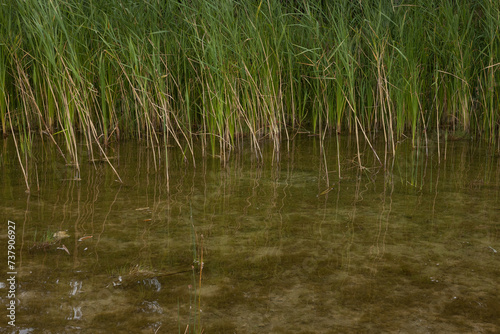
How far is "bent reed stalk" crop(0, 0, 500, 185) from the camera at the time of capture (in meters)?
3.72

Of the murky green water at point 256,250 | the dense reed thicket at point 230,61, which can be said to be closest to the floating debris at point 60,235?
the murky green water at point 256,250

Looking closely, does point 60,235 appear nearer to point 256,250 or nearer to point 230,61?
point 256,250

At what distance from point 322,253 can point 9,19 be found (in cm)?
297

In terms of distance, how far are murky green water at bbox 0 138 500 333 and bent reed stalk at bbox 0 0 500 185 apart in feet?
1.58

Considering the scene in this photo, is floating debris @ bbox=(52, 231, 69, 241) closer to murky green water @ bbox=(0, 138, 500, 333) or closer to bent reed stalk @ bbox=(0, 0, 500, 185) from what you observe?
murky green water @ bbox=(0, 138, 500, 333)

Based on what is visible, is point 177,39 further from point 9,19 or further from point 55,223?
point 55,223

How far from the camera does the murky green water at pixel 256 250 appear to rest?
1.78m

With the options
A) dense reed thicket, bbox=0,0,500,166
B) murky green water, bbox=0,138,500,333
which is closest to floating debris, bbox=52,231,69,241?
murky green water, bbox=0,138,500,333

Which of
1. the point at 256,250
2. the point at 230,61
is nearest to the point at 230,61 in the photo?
the point at 230,61

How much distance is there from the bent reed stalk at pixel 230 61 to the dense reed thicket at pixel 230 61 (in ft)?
0.05

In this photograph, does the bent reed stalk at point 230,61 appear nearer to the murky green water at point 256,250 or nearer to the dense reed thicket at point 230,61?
the dense reed thicket at point 230,61

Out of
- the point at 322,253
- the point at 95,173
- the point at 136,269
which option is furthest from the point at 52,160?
the point at 322,253

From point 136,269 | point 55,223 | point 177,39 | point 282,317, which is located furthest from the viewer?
point 177,39

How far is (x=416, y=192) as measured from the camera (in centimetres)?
322
